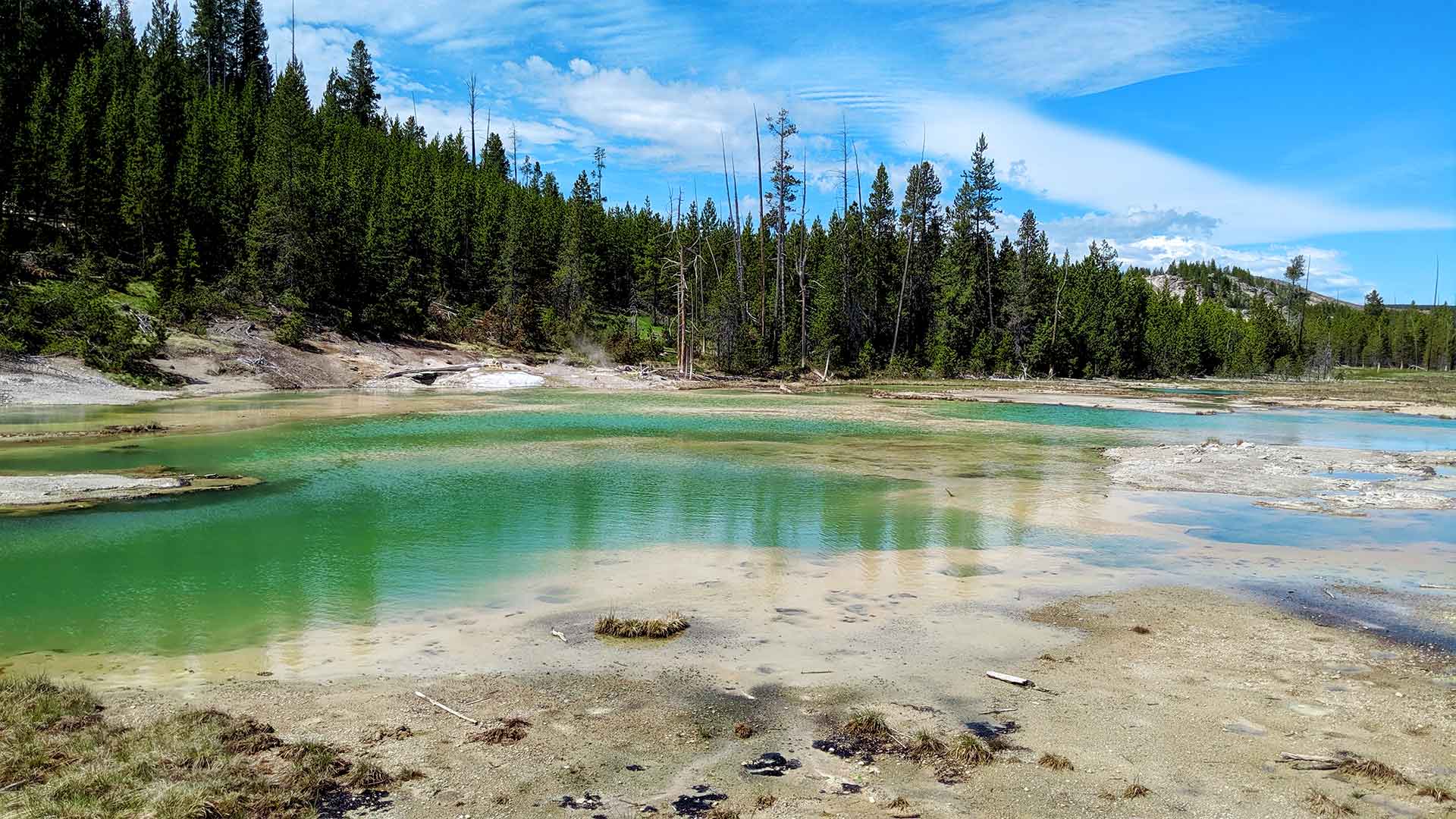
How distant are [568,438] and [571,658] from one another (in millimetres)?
20198

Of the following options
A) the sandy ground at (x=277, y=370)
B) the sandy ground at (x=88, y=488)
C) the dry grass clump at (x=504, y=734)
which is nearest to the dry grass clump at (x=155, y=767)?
the dry grass clump at (x=504, y=734)

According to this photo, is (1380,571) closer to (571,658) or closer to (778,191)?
(571,658)

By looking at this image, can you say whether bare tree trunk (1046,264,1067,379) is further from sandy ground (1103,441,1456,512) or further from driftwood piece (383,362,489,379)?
sandy ground (1103,441,1456,512)

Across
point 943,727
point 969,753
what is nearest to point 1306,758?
point 969,753

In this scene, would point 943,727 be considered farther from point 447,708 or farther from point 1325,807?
point 447,708

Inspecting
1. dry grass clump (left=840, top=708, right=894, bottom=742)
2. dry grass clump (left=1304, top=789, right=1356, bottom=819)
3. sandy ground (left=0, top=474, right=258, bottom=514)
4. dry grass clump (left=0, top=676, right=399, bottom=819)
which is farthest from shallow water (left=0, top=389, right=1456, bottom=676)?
dry grass clump (left=1304, top=789, right=1356, bottom=819)

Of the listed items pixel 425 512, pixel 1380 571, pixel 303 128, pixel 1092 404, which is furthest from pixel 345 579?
pixel 303 128

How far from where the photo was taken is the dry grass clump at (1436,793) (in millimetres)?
5355

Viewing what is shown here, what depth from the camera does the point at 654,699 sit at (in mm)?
7082

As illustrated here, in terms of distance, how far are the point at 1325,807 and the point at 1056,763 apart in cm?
158

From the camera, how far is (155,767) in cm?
542

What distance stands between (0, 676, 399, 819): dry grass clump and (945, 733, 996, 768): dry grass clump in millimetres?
4020

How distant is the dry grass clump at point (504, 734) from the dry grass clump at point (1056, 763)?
3799 mm

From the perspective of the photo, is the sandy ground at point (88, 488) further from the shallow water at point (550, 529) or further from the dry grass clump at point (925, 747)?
the dry grass clump at point (925, 747)
